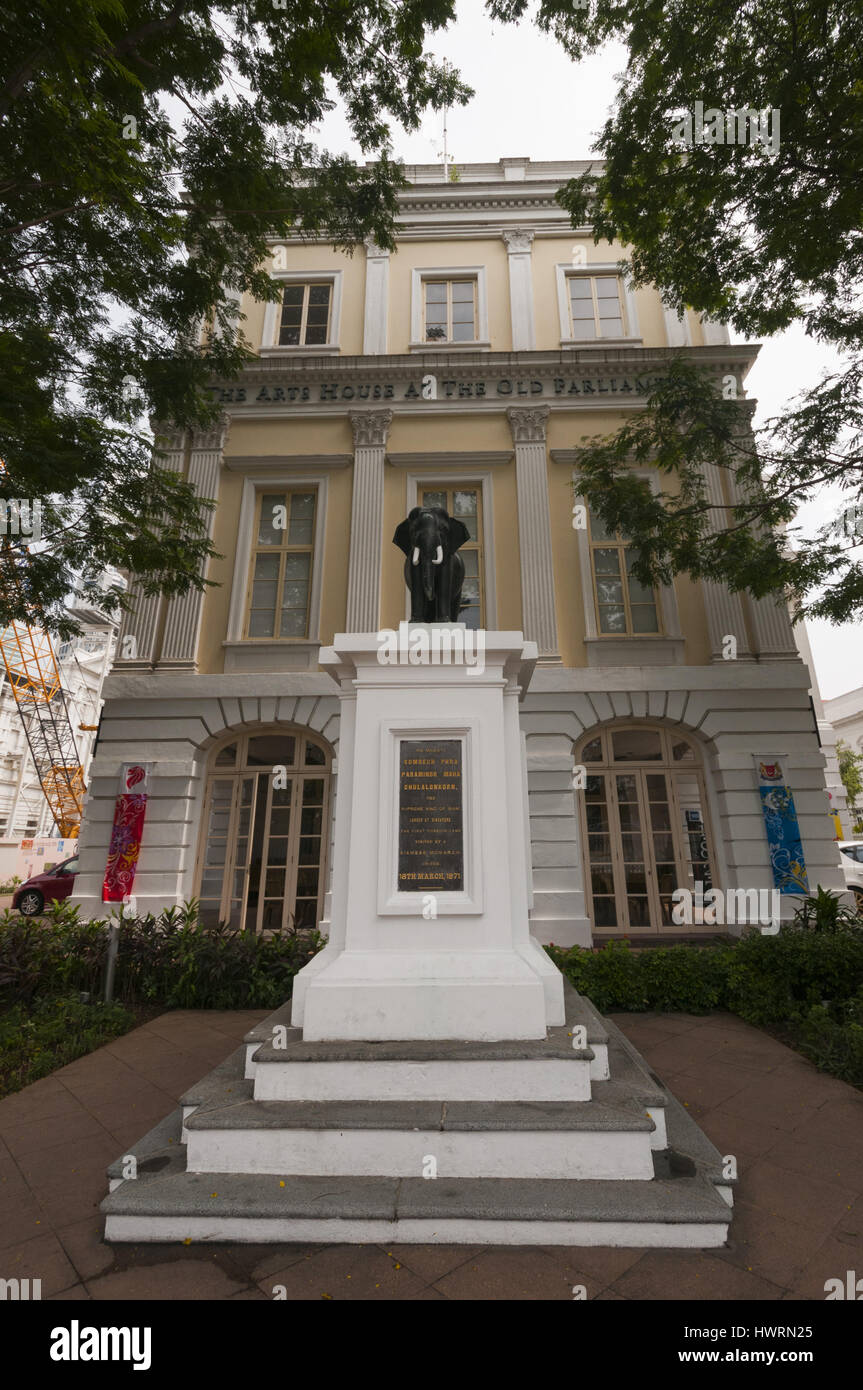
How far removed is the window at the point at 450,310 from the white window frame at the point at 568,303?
186 centimetres

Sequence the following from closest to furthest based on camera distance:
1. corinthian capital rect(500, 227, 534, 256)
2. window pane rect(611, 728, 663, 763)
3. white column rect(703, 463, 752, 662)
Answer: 1. white column rect(703, 463, 752, 662)
2. window pane rect(611, 728, 663, 763)
3. corinthian capital rect(500, 227, 534, 256)

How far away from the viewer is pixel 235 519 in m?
12.2

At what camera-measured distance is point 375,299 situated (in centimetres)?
1366

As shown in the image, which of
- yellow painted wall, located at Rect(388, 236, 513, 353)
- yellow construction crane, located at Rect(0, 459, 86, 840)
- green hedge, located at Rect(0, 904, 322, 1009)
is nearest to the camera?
green hedge, located at Rect(0, 904, 322, 1009)

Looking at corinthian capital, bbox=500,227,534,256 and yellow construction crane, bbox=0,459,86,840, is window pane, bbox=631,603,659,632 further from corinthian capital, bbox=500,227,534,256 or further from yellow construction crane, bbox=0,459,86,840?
yellow construction crane, bbox=0,459,86,840

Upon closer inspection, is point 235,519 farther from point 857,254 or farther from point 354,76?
point 857,254

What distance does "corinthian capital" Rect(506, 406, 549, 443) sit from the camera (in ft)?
39.9

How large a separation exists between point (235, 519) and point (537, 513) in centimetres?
583

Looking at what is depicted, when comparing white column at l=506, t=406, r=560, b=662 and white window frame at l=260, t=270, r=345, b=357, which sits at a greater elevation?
white window frame at l=260, t=270, r=345, b=357

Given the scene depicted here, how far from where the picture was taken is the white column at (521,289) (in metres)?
13.1

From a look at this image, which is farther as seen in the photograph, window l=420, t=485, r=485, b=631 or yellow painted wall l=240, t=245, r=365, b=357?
yellow painted wall l=240, t=245, r=365, b=357

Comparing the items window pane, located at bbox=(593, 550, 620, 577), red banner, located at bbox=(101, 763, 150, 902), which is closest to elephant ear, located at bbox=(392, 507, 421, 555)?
window pane, located at bbox=(593, 550, 620, 577)

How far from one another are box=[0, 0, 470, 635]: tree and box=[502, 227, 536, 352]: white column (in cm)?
401

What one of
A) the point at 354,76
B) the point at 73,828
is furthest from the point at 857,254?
the point at 73,828
